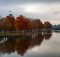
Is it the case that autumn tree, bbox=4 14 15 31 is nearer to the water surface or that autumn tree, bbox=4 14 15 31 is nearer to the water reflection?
the water reflection

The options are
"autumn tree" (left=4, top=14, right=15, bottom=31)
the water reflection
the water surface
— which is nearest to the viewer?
the water surface

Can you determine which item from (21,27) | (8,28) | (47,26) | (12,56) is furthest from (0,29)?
(47,26)

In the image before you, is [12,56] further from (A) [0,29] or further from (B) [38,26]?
(B) [38,26]

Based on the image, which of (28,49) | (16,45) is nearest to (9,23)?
(16,45)

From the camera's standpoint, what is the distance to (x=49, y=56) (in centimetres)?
2516

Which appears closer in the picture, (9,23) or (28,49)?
(28,49)

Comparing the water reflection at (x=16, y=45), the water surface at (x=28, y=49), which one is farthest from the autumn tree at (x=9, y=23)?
the water surface at (x=28, y=49)

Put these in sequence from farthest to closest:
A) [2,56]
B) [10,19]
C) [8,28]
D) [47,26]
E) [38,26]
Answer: [47,26] → [38,26] → [10,19] → [8,28] → [2,56]

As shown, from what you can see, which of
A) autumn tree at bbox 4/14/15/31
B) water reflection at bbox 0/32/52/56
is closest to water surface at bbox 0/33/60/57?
water reflection at bbox 0/32/52/56

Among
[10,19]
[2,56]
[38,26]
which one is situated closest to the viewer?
[2,56]

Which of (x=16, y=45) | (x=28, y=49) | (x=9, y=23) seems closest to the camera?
(x=28, y=49)

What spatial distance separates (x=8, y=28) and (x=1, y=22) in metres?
4.08

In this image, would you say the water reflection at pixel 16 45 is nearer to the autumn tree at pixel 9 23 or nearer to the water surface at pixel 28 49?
the water surface at pixel 28 49

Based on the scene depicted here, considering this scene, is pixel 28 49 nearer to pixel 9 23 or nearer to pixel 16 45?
pixel 16 45
